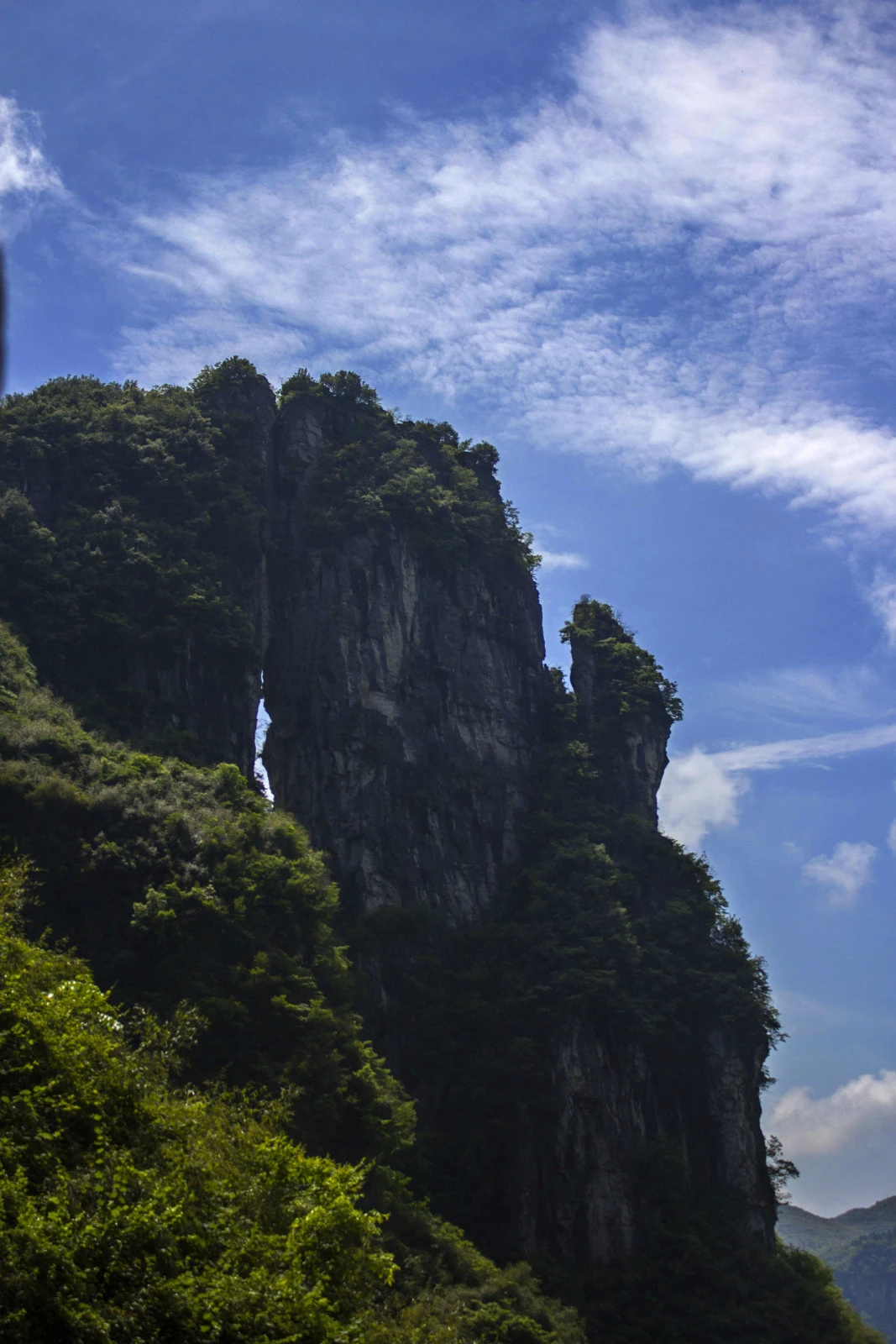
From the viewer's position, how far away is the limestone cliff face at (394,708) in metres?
53.5

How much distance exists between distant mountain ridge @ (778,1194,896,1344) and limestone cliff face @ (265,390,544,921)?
115755 millimetres

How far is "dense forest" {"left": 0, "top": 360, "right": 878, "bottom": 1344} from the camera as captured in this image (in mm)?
19531

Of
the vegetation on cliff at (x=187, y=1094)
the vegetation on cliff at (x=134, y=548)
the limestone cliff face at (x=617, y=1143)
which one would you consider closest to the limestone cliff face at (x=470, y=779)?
the limestone cliff face at (x=617, y=1143)

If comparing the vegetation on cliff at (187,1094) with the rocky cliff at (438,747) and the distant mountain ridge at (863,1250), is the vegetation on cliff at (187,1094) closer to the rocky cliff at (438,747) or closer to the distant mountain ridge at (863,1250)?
the rocky cliff at (438,747)

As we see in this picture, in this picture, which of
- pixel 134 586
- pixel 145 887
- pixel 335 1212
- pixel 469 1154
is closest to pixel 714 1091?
pixel 469 1154

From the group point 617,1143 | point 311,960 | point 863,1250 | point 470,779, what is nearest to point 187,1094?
point 311,960

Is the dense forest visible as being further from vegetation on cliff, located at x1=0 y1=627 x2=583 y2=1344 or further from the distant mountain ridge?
the distant mountain ridge

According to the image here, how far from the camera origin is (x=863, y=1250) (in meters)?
165

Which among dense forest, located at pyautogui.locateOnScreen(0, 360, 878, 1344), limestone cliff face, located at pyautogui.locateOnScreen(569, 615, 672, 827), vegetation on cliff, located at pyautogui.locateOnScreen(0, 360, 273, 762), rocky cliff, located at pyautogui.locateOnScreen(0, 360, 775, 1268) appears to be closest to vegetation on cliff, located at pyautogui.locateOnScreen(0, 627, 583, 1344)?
dense forest, located at pyautogui.locateOnScreen(0, 360, 878, 1344)

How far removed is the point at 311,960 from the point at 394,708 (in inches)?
703

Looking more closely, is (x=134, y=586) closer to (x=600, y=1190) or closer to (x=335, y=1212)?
(x=600, y=1190)

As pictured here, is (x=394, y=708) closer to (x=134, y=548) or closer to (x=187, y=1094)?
(x=134, y=548)

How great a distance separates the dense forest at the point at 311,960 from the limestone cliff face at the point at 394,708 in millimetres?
263

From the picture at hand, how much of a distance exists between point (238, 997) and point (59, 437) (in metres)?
31.6
